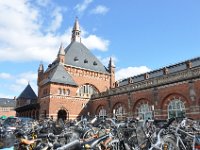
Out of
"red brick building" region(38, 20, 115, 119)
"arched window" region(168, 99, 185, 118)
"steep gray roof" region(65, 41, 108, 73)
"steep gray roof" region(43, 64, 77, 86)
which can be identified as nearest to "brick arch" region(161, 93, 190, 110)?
"arched window" region(168, 99, 185, 118)

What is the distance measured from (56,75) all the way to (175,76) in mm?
16498

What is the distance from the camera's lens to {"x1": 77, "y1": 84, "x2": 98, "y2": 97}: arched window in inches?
1414

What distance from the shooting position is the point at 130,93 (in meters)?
28.5

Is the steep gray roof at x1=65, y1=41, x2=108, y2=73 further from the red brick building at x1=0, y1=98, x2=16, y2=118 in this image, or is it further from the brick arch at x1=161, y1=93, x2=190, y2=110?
the red brick building at x1=0, y1=98, x2=16, y2=118

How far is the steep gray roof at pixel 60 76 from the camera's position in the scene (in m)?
32.3

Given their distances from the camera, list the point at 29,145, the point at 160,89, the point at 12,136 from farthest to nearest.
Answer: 1. the point at 160,89
2. the point at 12,136
3. the point at 29,145

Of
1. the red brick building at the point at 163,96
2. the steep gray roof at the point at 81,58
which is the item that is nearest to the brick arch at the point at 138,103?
the red brick building at the point at 163,96

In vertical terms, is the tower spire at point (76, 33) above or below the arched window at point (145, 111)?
above

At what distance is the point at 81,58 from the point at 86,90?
17.6ft

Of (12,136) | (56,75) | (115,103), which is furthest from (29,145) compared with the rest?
(56,75)

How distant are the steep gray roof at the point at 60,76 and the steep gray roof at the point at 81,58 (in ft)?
6.46

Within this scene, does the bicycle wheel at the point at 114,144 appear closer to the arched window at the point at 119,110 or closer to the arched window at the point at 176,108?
the arched window at the point at 176,108

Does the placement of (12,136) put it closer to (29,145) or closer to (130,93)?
(29,145)

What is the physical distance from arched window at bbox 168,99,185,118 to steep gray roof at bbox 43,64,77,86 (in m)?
15.1
